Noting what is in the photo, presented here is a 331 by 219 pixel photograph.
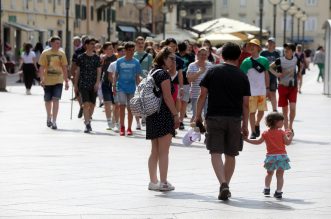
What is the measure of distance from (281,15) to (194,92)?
13231 centimetres

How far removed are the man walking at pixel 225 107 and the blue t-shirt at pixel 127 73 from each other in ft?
29.8

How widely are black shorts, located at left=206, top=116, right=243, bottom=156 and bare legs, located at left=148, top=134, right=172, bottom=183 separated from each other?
0.81m

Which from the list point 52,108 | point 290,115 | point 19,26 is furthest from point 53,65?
point 19,26

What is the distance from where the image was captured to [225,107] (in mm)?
13148

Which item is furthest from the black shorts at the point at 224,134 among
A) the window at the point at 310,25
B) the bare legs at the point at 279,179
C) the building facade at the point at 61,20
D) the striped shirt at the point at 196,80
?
the window at the point at 310,25

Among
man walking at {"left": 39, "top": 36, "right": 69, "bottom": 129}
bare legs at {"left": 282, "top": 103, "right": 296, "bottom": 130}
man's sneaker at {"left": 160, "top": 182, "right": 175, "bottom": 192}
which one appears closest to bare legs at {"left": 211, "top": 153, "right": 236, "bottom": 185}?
man's sneaker at {"left": 160, "top": 182, "right": 175, "bottom": 192}

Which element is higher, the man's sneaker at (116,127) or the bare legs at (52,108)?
the bare legs at (52,108)

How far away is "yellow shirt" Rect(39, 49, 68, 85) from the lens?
2411 cm

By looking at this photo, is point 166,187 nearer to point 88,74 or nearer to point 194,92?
point 194,92

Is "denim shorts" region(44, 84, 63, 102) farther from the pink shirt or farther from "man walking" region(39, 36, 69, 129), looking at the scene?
the pink shirt

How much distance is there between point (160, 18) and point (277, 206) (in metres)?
101

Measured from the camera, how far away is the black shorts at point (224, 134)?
517 inches

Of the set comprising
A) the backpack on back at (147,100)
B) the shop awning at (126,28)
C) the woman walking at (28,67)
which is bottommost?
the shop awning at (126,28)

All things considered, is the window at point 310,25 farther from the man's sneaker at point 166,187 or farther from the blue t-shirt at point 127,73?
the man's sneaker at point 166,187
